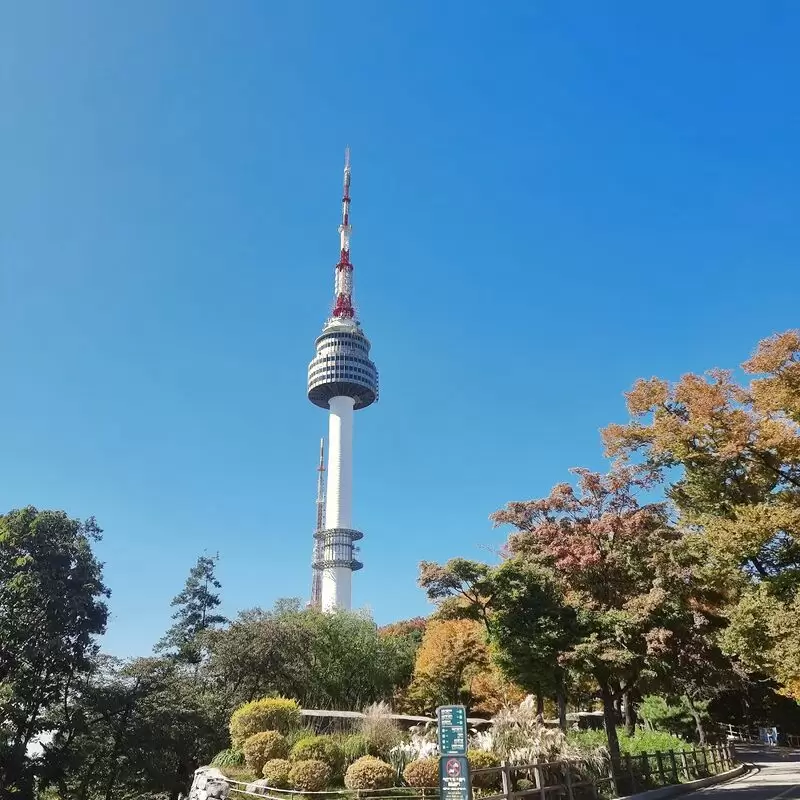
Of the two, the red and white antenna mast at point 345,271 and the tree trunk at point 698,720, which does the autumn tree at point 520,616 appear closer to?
the tree trunk at point 698,720

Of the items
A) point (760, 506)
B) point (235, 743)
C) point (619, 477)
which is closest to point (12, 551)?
point (235, 743)

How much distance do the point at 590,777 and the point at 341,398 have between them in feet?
275

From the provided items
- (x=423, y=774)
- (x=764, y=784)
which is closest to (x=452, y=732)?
(x=423, y=774)

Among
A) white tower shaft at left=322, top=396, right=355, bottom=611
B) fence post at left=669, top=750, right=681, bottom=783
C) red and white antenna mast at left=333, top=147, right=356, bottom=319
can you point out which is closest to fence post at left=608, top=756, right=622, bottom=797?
fence post at left=669, top=750, right=681, bottom=783

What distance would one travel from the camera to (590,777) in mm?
15609

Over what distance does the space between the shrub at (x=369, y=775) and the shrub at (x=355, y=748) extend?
138cm

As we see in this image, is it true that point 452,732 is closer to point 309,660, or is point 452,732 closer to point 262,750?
point 262,750

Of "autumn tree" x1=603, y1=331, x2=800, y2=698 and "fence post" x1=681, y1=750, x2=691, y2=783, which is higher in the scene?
"autumn tree" x1=603, y1=331, x2=800, y2=698

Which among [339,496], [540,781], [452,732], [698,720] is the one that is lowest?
[540,781]

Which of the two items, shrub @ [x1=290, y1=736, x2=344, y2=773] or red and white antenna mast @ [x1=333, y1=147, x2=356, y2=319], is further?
red and white antenna mast @ [x1=333, y1=147, x2=356, y2=319]

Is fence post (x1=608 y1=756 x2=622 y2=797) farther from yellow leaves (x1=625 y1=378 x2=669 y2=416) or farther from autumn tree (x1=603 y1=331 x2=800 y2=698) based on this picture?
yellow leaves (x1=625 y1=378 x2=669 y2=416)

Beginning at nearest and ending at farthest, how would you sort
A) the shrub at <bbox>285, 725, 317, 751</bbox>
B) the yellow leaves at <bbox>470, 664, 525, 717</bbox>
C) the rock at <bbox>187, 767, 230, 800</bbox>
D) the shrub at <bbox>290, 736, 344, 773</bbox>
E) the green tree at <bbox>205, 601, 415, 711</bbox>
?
the shrub at <bbox>290, 736, 344, 773</bbox>, the rock at <bbox>187, 767, 230, 800</bbox>, the shrub at <bbox>285, 725, 317, 751</bbox>, the yellow leaves at <bbox>470, 664, 525, 717</bbox>, the green tree at <bbox>205, 601, 415, 711</bbox>

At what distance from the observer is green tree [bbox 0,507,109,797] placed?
2578cm

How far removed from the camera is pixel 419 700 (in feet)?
110
